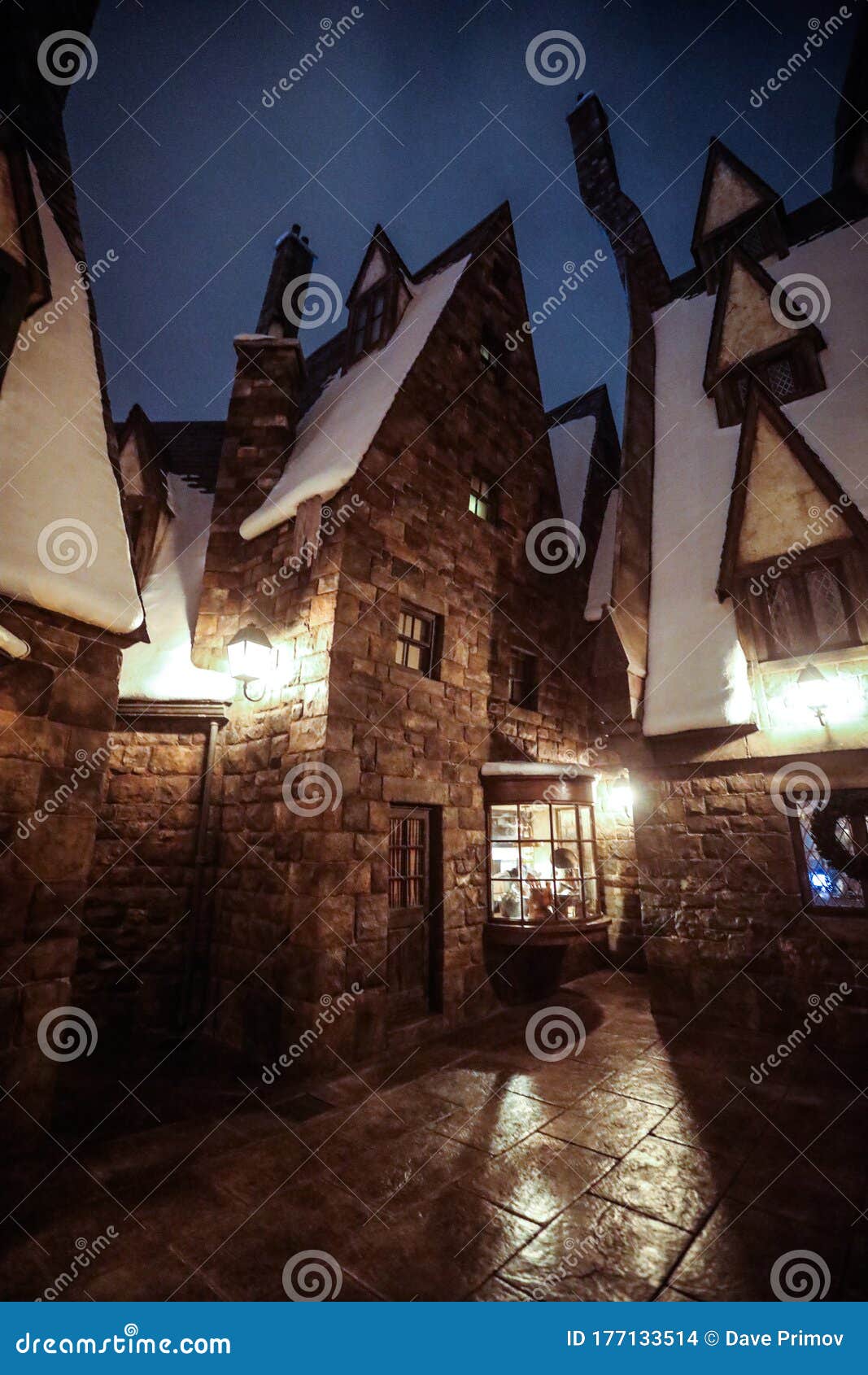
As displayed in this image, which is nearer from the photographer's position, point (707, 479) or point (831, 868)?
point (831, 868)

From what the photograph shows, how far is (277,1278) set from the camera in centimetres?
270

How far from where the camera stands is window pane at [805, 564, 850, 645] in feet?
20.9

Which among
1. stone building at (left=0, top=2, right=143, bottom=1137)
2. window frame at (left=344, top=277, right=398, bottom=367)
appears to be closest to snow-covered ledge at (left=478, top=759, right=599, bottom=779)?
stone building at (left=0, top=2, right=143, bottom=1137)

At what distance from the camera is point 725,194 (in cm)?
985

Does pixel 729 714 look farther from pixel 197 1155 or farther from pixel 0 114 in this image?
pixel 0 114

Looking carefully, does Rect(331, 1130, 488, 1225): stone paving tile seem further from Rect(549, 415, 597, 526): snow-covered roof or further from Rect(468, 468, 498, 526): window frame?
Rect(549, 415, 597, 526): snow-covered roof

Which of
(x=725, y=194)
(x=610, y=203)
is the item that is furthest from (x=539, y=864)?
(x=610, y=203)

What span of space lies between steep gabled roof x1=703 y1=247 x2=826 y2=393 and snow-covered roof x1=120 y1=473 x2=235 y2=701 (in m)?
8.29

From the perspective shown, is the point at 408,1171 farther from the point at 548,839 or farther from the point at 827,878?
the point at 827,878

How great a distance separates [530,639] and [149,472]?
6586 mm

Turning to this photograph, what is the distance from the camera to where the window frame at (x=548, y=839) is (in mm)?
6965

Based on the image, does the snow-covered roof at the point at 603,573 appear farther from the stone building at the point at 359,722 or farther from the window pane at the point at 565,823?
the window pane at the point at 565,823

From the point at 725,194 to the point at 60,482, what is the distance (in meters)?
12.1

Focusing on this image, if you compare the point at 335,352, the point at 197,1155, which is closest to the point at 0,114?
the point at 335,352
